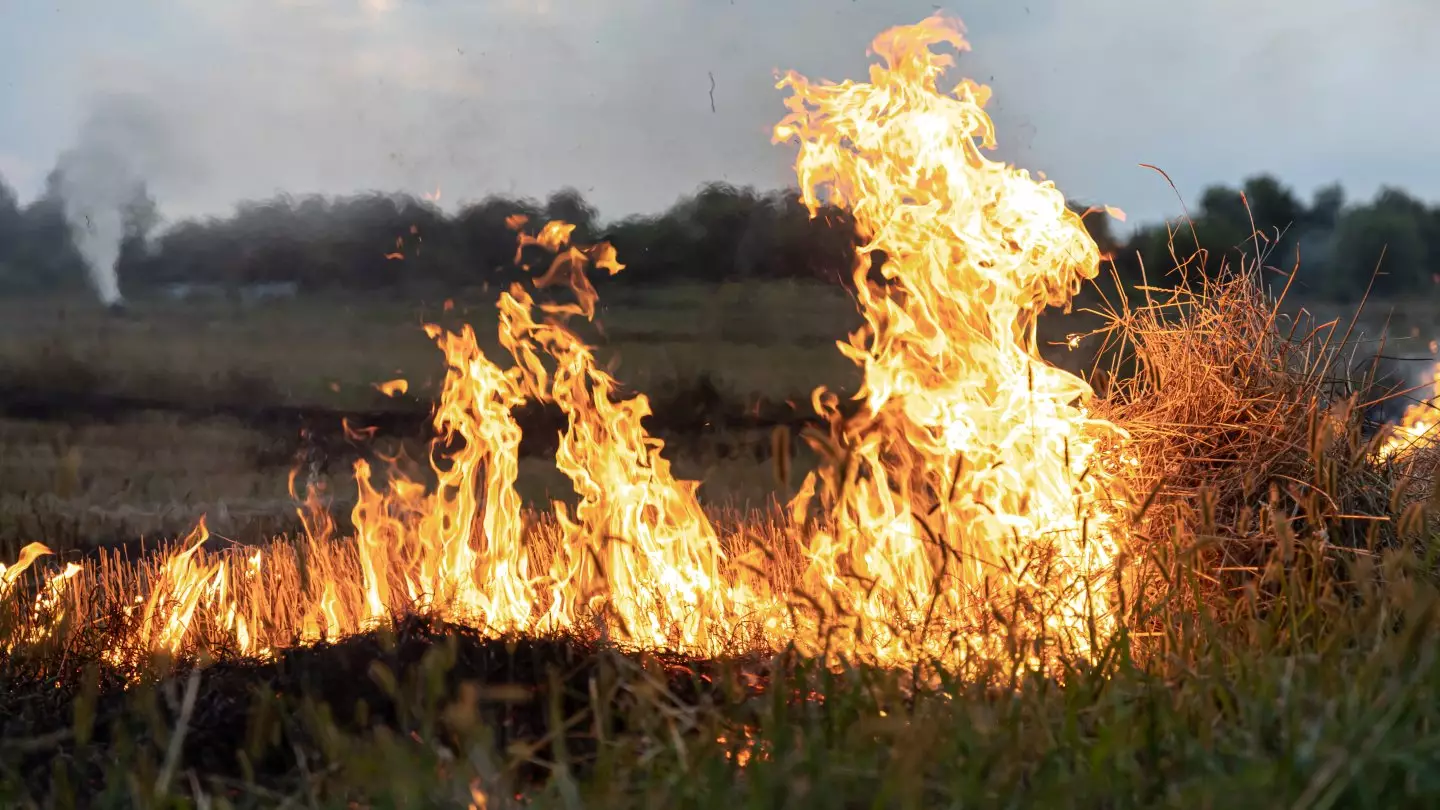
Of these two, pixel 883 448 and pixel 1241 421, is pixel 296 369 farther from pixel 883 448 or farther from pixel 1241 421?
pixel 1241 421

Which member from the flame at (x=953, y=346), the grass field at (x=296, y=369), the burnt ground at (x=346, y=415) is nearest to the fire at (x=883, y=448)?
the flame at (x=953, y=346)

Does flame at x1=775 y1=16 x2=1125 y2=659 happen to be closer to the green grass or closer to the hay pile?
the hay pile

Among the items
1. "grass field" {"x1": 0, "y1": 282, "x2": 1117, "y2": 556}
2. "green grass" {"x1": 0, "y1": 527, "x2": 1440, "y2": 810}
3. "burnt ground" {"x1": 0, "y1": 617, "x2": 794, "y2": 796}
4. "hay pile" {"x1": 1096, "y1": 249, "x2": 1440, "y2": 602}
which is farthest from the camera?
"grass field" {"x1": 0, "y1": 282, "x2": 1117, "y2": 556}

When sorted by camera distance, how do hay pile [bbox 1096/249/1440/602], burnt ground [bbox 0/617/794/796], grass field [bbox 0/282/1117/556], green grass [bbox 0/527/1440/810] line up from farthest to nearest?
grass field [bbox 0/282/1117/556] → hay pile [bbox 1096/249/1440/602] → burnt ground [bbox 0/617/794/796] → green grass [bbox 0/527/1440/810]

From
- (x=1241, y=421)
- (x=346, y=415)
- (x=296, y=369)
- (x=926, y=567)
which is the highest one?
(x=296, y=369)

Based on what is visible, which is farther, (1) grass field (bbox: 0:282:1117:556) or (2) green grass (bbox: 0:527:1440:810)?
(1) grass field (bbox: 0:282:1117:556)

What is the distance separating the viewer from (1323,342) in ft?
20.2

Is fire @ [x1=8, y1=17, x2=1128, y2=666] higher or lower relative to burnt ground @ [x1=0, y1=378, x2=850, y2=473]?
lower

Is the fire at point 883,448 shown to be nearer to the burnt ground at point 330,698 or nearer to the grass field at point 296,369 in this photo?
the burnt ground at point 330,698

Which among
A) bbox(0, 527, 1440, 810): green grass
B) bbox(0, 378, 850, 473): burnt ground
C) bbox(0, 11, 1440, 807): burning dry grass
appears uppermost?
bbox(0, 378, 850, 473): burnt ground

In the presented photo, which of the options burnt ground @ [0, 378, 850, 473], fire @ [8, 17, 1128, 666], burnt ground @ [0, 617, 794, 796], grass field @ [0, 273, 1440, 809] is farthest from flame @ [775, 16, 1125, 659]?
burnt ground @ [0, 378, 850, 473]

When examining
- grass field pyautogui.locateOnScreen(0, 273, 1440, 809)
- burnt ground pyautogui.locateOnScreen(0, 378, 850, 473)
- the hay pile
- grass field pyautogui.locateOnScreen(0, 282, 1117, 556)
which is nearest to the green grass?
grass field pyautogui.locateOnScreen(0, 273, 1440, 809)

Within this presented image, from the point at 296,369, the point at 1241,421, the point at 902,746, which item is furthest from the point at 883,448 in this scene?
the point at 296,369

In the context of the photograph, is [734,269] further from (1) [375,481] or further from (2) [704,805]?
(2) [704,805]
